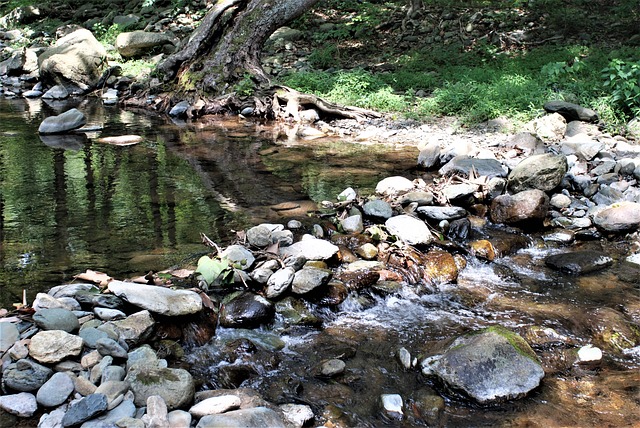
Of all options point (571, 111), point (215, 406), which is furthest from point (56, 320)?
point (571, 111)

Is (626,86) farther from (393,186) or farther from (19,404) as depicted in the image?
(19,404)

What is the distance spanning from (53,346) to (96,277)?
1139mm

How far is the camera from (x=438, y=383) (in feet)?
12.0

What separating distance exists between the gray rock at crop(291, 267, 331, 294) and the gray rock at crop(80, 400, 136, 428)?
172 centimetres

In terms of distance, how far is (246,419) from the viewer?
2988mm

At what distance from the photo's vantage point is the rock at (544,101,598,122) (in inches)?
349

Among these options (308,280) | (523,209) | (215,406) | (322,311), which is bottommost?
(322,311)

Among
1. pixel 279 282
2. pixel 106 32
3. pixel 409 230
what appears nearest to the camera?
pixel 279 282

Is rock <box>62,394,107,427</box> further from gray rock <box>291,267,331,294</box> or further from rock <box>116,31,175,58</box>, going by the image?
rock <box>116,31,175,58</box>

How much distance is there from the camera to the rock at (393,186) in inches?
260

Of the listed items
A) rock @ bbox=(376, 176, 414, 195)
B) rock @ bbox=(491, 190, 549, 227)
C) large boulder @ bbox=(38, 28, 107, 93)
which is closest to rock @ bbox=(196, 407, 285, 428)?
rock @ bbox=(376, 176, 414, 195)

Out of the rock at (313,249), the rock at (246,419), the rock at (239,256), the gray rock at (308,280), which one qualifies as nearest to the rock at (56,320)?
the rock at (246,419)

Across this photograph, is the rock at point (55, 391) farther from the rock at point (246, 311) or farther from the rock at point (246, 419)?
the rock at point (246, 311)

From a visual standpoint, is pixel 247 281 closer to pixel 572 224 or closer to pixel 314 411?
pixel 314 411
